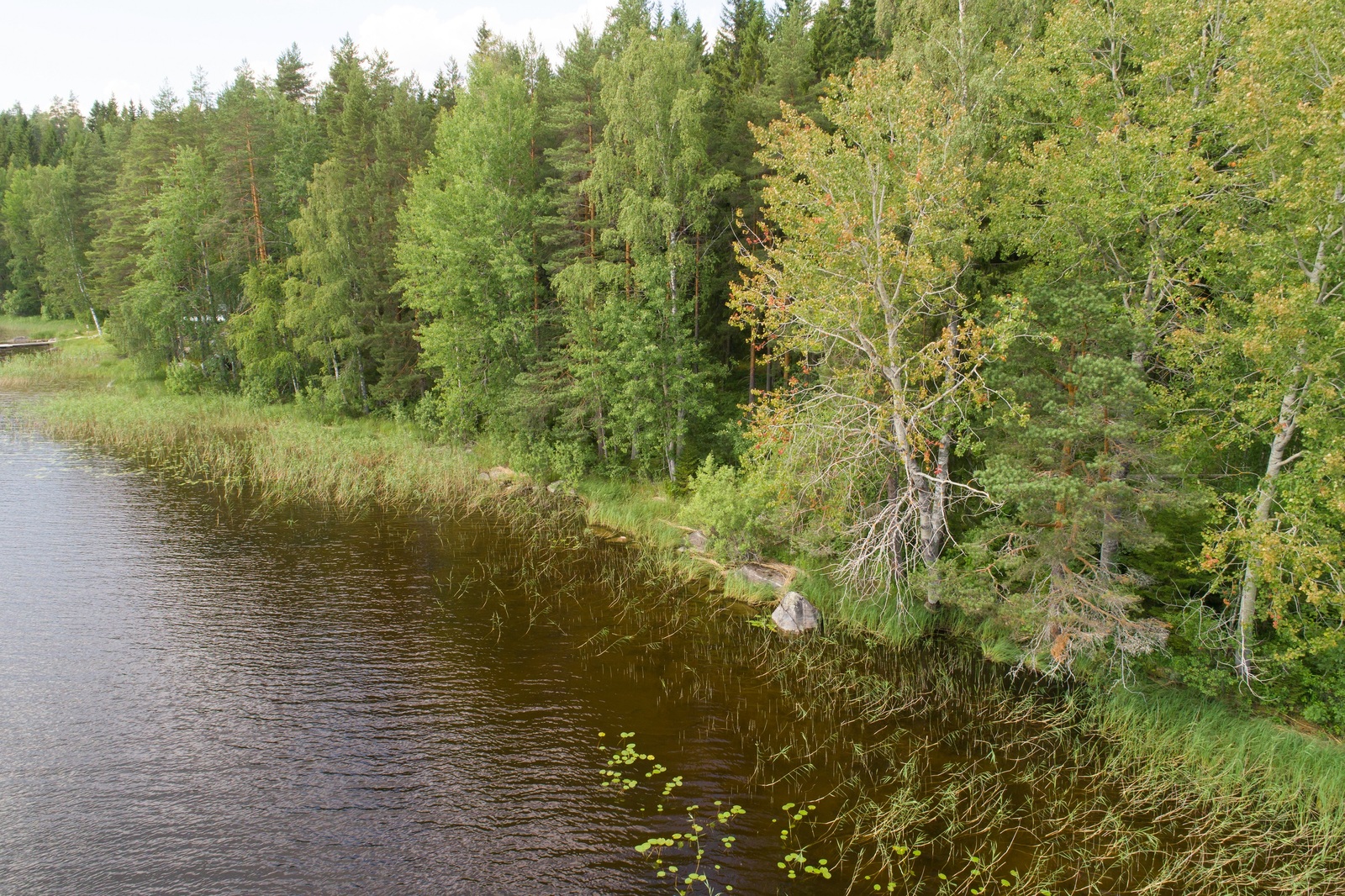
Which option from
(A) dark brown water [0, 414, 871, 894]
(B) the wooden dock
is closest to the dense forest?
(A) dark brown water [0, 414, 871, 894]

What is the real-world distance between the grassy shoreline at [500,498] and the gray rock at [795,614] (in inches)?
23.5

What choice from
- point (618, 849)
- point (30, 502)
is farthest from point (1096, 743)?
point (30, 502)

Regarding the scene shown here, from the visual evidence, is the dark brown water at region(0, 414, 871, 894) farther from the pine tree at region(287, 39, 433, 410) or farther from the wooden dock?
the wooden dock

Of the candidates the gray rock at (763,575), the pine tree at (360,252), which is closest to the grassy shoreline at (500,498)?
the gray rock at (763,575)

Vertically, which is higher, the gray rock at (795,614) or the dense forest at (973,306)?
the dense forest at (973,306)

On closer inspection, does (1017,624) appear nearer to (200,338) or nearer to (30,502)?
(30,502)

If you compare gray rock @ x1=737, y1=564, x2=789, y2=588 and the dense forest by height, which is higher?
the dense forest

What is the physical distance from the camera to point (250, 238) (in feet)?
139

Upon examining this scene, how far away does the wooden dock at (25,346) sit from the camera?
58781mm

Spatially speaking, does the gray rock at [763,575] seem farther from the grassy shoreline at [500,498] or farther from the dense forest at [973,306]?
the dense forest at [973,306]

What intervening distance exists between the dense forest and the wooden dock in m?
48.8

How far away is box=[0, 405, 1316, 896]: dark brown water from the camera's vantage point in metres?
10.2

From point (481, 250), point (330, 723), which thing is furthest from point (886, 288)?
point (481, 250)

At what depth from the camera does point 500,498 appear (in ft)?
90.8
